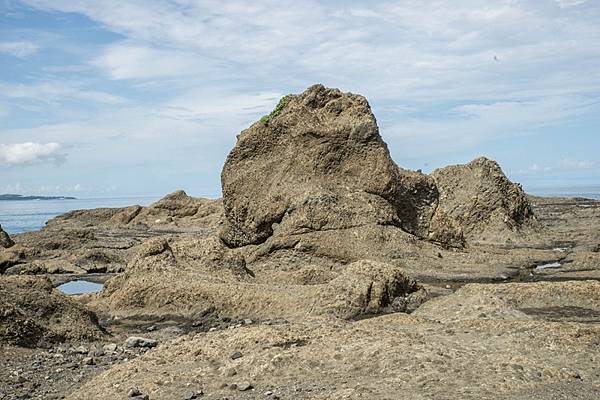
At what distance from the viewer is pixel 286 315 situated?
16031mm

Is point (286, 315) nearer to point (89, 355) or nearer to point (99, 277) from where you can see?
point (89, 355)

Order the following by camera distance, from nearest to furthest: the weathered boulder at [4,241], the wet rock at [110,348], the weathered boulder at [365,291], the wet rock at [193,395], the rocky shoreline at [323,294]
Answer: the wet rock at [193,395], the rocky shoreline at [323,294], the wet rock at [110,348], the weathered boulder at [365,291], the weathered boulder at [4,241]

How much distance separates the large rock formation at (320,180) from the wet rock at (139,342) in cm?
1145

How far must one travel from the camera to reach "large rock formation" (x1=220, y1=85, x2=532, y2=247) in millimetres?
25641

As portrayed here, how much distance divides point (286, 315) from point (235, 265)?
445 cm

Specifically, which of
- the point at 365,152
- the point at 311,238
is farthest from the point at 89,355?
the point at 365,152

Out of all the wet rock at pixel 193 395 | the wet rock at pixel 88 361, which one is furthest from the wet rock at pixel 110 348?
the wet rock at pixel 193 395

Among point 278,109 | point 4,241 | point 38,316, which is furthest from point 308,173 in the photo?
point 4,241

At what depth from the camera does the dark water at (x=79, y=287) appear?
76.0 feet

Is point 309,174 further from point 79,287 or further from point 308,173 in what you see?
point 79,287

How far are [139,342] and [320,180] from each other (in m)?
13.4

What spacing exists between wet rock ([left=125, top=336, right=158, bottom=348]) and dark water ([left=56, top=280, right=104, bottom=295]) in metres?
9.30

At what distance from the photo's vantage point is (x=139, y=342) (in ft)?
46.0

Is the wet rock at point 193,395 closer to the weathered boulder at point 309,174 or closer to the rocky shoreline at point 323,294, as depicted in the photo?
the rocky shoreline at point 323,294
